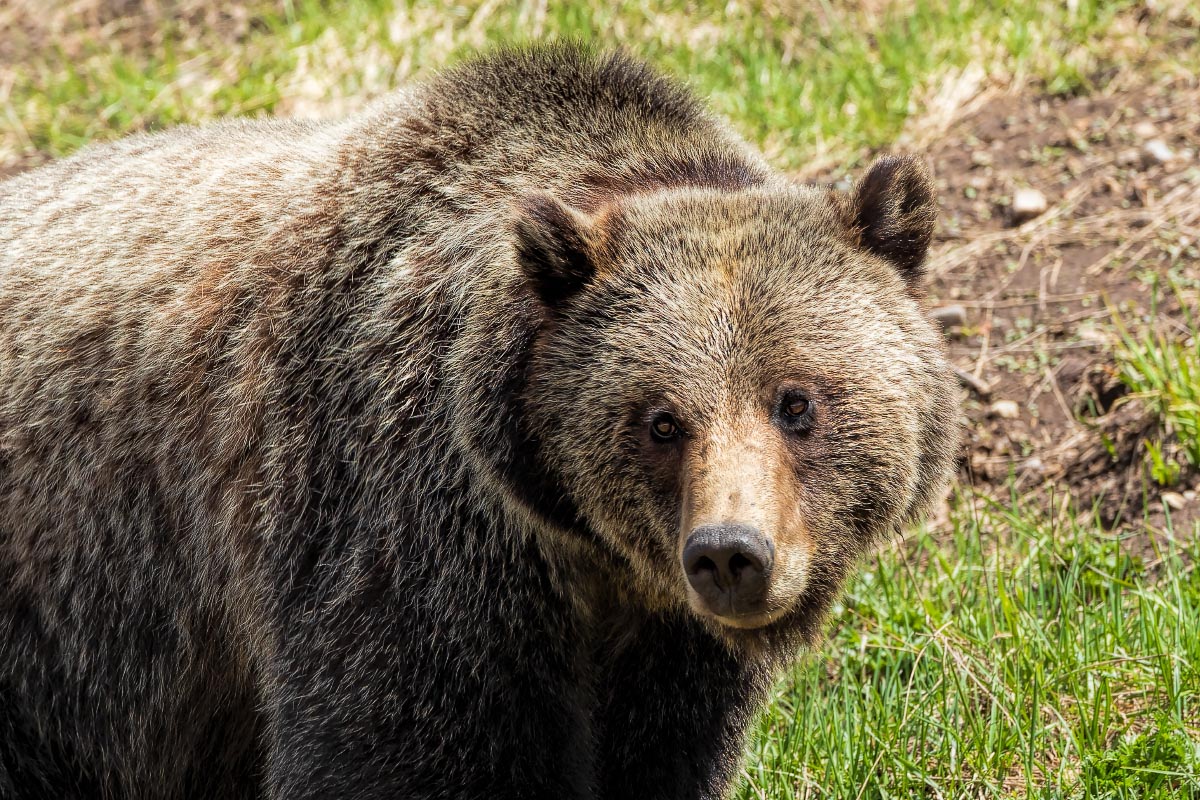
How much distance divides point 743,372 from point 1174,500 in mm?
2916

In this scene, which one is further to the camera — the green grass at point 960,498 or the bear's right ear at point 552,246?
the green grass at point 960,498

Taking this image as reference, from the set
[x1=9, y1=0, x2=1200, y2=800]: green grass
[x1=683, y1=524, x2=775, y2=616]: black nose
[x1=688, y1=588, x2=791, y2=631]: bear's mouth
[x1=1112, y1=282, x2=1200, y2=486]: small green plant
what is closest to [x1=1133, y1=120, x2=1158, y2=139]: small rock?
[x1=9, y1=0, x2=1200, y2=800]: green grass

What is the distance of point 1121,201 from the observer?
7.32 metres

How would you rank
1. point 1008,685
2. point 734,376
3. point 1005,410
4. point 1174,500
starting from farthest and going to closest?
1. point 1005,410
2. point 1174,500
3. point 1008,685
4. point 734,376

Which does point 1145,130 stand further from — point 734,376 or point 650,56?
point 734,376

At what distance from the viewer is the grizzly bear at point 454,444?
12.3 feet

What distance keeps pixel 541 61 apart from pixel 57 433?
197 centimetres

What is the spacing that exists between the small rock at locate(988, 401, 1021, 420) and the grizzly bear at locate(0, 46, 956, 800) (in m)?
2.56

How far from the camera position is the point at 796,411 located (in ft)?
12.1

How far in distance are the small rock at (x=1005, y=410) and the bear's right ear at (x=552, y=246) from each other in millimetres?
3339

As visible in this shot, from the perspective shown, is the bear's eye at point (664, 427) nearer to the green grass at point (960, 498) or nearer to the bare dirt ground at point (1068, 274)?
the green grass at point (960, 498)

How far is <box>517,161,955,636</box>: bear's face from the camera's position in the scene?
3.62m

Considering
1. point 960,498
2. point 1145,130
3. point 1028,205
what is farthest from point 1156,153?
point 960,498

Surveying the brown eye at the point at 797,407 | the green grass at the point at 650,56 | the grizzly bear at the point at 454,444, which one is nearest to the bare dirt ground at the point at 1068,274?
the green grass at the point at 650,56
